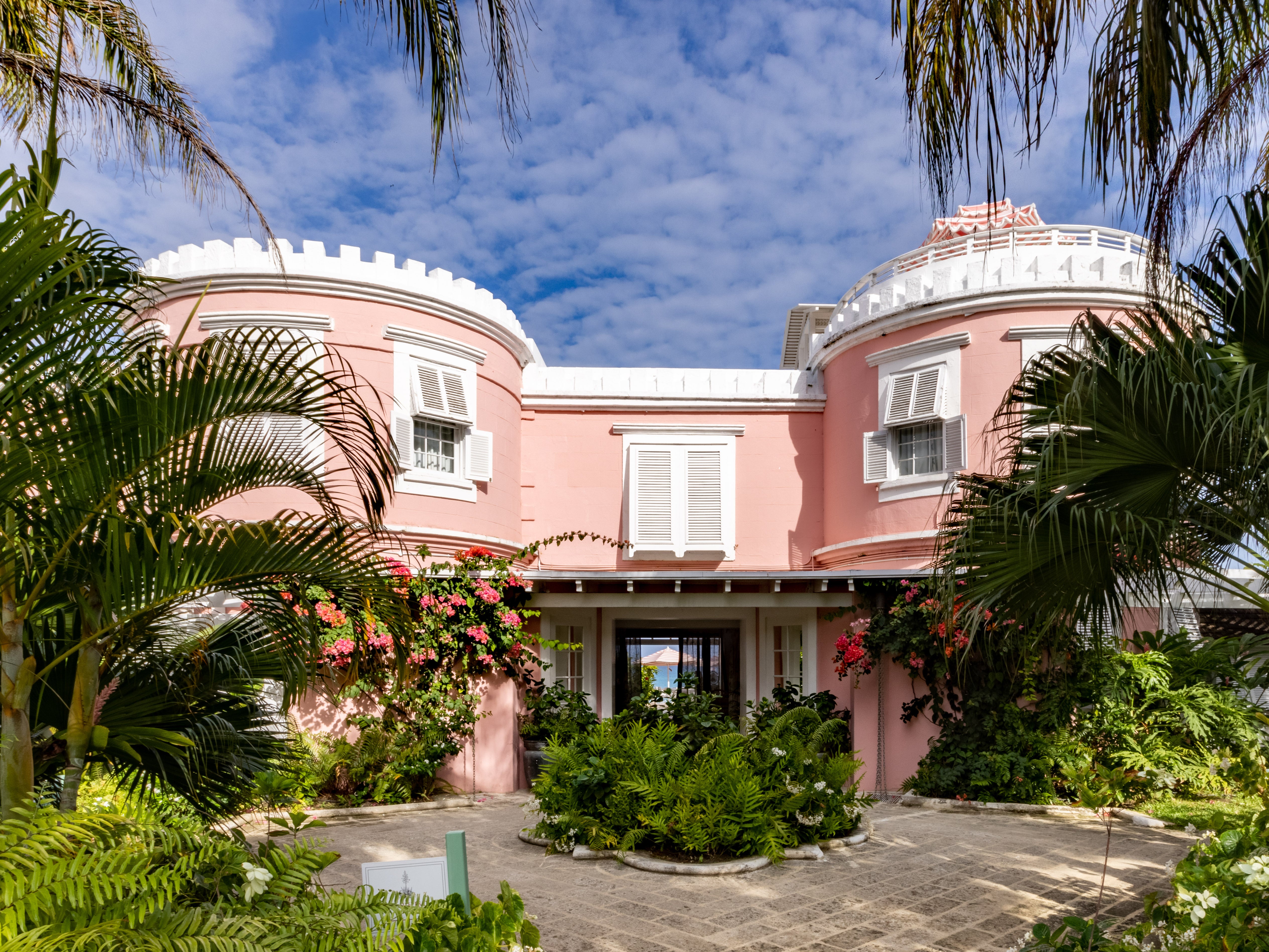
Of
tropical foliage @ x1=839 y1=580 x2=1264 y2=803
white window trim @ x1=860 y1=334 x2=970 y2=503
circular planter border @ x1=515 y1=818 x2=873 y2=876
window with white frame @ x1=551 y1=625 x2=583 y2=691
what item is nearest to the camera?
circular planter border @ x1=515 y1=818 x2=873 y2=876

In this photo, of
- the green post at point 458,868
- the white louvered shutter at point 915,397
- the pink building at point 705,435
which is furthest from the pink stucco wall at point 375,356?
the green post at point 458,868

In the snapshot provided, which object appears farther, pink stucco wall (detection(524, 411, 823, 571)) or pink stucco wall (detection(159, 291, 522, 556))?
pink stucco wall (detection(524, 411, 823, 571))

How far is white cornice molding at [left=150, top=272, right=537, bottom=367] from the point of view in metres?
11.0

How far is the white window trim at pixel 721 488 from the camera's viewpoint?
13.0 m

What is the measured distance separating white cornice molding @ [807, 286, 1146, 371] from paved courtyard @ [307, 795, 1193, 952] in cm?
580

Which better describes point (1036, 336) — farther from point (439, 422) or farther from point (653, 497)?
point (439, 422)

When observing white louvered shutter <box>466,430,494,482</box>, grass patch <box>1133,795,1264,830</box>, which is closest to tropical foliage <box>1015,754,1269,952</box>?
grass patch <box>1133,795,1264,830</box>

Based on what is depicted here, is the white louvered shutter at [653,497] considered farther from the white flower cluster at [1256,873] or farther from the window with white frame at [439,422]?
the white flower cluster at [1256,873]

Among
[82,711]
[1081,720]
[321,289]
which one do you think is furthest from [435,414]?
[82,711]

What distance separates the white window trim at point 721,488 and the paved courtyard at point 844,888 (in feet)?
16.5

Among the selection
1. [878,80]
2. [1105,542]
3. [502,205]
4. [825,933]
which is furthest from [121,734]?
[1105,542]

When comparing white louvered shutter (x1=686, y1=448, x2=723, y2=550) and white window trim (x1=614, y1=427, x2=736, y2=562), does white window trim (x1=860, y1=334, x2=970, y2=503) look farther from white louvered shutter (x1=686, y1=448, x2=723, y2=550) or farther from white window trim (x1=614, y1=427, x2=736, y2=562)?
white louvered shutter (x1=686, y1=448, x2=723, y2=550)

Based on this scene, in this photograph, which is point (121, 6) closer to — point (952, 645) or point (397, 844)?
point (397, 844)

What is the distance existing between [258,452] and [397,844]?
5.23m
